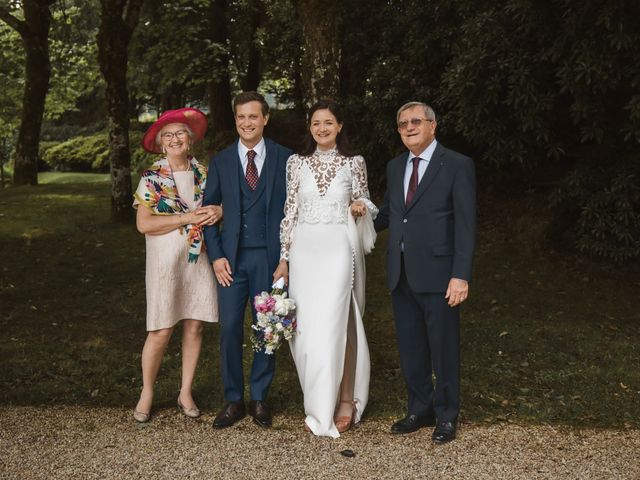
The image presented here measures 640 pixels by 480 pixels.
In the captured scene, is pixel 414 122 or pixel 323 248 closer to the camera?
pixel 414 122

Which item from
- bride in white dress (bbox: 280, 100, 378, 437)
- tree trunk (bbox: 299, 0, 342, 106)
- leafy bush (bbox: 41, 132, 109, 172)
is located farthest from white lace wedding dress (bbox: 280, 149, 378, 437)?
leafy bush (bbox: 41, 132, 109, 172)

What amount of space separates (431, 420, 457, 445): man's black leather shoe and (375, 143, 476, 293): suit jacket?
3.12 feet

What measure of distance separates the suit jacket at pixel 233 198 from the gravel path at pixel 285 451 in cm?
122

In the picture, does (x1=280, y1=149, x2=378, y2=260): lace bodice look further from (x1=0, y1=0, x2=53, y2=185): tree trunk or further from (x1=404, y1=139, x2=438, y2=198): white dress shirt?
(x1=0, y1=0, x2=53, y2=185): tree trunk

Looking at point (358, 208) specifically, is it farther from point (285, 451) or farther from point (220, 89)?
point (220, 89)

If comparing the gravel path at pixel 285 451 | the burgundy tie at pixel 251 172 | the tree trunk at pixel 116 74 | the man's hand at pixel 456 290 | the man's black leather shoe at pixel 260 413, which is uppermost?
the tree trunk at pixel 116 74

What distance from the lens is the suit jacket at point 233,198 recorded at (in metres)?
4.82

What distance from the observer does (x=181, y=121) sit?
4887mm

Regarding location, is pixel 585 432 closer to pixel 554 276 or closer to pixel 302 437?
pixel 302 437

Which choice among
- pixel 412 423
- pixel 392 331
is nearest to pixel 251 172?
pixel 412 423

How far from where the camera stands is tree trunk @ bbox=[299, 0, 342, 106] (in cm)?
943

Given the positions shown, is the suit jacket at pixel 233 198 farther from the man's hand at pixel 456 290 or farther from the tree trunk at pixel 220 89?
the tree trunk at pixel 220 89

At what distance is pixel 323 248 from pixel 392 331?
3.42m

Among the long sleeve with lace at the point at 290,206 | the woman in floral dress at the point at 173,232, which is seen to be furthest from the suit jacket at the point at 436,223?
the woman in floral dress at the point at 173,232
